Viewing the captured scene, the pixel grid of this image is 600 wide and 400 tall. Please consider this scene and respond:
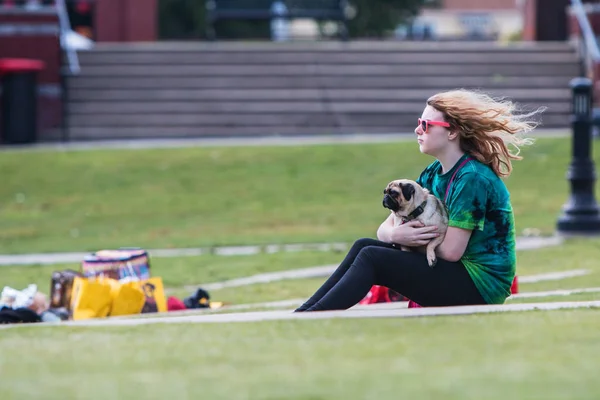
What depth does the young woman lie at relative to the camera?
21.6ft

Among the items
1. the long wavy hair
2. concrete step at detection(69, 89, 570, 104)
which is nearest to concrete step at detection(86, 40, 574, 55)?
concrete step at detection(69, 89, 570, 104)

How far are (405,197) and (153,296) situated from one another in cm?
294

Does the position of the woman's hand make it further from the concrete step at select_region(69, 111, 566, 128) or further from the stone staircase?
the concrete step at select_region(69, 111, 566, 128)

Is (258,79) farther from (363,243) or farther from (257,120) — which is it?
(363,243)

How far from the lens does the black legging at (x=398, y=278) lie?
661 cm

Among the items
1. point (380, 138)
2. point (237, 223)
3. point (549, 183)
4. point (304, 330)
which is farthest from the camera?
point (380, 138)

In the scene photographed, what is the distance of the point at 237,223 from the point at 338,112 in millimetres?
6980

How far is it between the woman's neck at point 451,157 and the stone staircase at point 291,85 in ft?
50.5

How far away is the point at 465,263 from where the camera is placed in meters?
6.67

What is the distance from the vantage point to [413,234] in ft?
21.7

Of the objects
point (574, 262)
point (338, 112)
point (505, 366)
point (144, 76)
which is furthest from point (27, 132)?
point (505, 366)

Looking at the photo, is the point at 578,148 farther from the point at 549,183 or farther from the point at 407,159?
the point at 407,159

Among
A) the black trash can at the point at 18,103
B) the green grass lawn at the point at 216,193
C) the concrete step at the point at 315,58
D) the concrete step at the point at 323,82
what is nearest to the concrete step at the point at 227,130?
the black trash can at the point at 18,103

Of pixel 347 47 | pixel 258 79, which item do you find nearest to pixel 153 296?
pixel 258 79
